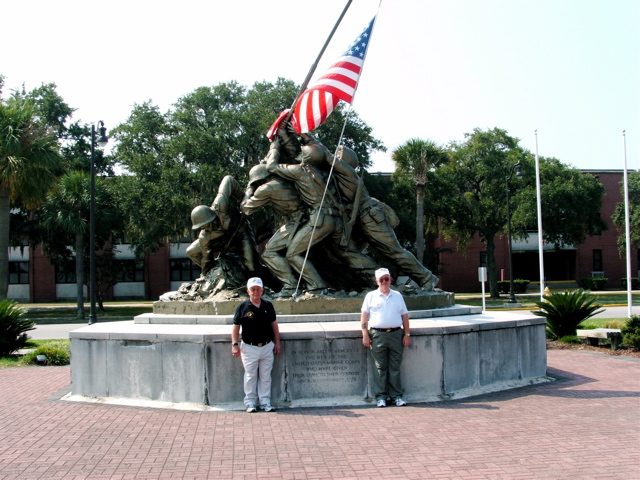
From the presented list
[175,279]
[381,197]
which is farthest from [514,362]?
[175,279]

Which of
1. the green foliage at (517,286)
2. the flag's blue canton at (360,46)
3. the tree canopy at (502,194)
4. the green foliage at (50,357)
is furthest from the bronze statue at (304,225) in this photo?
the green foliage at (517,286)

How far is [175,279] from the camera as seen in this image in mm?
48781

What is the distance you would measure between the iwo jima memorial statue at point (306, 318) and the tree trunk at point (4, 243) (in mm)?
16402

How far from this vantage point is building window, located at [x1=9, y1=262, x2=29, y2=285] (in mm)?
48812

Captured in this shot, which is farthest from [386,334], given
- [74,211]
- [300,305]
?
[74,211]

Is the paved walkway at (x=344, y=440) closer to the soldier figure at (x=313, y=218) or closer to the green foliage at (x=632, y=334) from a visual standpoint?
the soldier figure at (x=313, y=218)

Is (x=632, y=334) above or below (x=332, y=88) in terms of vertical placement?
below

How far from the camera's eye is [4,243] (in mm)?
24422

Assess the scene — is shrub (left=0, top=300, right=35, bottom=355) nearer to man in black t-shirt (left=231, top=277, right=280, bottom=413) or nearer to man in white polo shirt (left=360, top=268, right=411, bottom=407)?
man in black t-shirt (left=231, top=277, right=280, bottom=413)

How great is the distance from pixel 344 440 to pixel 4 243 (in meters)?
22.3

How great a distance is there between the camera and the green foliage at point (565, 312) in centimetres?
1492

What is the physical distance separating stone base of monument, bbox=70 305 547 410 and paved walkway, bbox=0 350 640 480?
0.31 m

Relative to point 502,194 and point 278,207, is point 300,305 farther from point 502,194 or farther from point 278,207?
point 502,194

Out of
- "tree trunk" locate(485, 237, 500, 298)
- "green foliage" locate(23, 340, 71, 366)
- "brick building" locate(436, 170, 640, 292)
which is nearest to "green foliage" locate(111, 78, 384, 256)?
"tree trunk" locate(485, 237, 500, 298)
